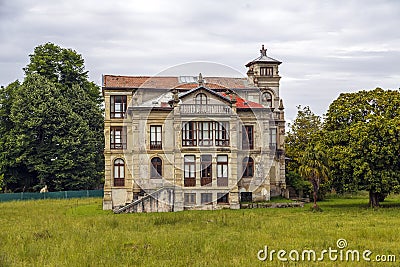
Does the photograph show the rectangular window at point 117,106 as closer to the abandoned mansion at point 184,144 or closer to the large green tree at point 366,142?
the abandoned mansion at point 184,144

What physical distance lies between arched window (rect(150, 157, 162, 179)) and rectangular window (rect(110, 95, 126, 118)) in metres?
4.78

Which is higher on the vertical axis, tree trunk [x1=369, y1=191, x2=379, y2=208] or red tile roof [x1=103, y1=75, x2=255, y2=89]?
red tile roof [x1=103, y1=75, x2=255, y2=89]

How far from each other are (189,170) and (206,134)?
10.3ft

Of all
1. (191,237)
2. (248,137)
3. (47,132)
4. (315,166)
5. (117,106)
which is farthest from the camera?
(47,132)

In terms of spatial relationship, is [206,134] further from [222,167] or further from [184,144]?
[222,167]

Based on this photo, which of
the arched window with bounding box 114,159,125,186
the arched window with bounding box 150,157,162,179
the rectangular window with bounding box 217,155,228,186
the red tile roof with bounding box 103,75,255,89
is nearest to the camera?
the rectangular window with bounding box 217,155,228,186

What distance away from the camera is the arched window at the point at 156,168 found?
44.6 m

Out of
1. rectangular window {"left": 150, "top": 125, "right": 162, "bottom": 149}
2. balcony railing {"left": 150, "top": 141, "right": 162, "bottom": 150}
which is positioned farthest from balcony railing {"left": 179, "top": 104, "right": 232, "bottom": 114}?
balcony railing {"left": 150, "top": 141, "right": 162, "bottom": 150}

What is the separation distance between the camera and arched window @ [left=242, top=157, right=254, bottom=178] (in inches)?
1804

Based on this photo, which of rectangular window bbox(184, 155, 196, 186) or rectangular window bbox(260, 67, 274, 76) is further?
rectangular window bbox(260, 67, 274, 76)

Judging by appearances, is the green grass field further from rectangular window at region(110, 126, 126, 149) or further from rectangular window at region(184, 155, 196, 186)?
rectangular window at region(110, 126, 126, 149)

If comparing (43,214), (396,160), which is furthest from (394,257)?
(43,214)

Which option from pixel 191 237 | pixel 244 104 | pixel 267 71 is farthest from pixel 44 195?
pixel 191 237

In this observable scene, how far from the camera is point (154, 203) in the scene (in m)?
41.3
